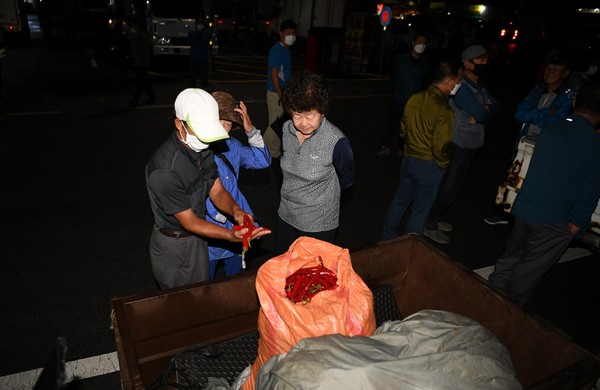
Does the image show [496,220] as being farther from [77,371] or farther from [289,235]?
[77,371]

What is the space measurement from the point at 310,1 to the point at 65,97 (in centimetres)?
1404

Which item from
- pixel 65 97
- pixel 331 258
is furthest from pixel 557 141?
pixel 65 97

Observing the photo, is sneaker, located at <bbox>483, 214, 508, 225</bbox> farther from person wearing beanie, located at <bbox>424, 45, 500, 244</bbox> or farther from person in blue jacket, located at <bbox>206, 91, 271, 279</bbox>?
person in blue jacket, located at <bbox>206, 91, 271, 279</bbox>

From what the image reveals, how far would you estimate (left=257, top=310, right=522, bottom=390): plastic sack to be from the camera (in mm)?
1531

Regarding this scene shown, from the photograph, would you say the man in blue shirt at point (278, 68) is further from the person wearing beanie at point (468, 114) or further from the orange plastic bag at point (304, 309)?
the orange plastic bag at point (304, 309)

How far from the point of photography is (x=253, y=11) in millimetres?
21938

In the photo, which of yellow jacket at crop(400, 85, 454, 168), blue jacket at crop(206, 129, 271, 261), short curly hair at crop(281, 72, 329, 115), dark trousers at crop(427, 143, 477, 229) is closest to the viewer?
short curly hair at crop(281, 72, 329, 115)

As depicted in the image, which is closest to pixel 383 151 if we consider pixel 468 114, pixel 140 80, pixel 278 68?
pixel 278 68

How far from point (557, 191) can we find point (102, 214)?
16.1 feet

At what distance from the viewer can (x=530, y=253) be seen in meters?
3.40

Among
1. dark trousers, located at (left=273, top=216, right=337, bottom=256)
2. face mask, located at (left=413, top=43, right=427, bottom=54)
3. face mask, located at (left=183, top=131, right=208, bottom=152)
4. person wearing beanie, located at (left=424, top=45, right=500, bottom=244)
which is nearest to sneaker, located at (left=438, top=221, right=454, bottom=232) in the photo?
person wearing beanie, located at (left=424, top=45, right=500, bottom=244)

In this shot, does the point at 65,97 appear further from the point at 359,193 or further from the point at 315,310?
the point at 315,310

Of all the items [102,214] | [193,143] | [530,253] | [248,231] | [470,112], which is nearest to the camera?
[193,143]

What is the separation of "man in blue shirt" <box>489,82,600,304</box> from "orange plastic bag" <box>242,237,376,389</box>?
1598mm
